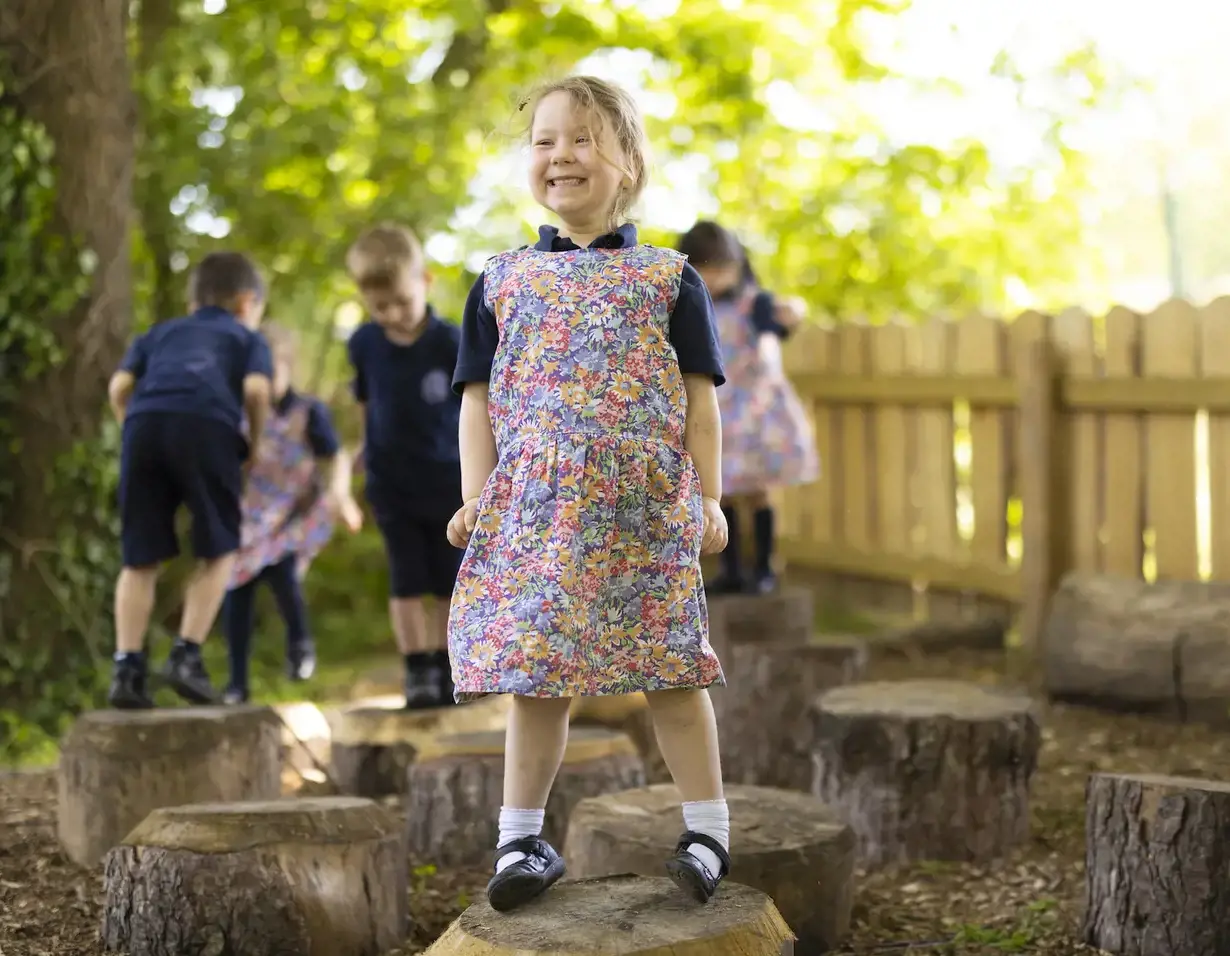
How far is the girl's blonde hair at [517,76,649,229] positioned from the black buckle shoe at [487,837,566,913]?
122cm

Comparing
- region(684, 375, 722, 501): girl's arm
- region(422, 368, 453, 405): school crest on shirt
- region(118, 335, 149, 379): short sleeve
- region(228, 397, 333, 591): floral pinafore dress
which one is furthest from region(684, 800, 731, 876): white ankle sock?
region(228, 397, 333, 591): floral pinafore dress

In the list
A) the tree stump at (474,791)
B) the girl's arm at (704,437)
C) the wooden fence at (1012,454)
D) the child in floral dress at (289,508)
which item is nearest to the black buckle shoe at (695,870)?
the girl's arm at (704,437)

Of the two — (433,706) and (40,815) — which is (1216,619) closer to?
(433,706)

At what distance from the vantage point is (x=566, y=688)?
269 centimetres

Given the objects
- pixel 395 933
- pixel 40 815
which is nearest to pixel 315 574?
pixel 40 815

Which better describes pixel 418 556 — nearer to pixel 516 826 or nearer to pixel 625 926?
pixel 516 826

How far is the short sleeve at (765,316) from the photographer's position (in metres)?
6.55

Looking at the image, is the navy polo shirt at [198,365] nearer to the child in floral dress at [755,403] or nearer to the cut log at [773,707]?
the cut log at [773,707]

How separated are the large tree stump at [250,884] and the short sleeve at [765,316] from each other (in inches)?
143

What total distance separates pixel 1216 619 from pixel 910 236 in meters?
4.65

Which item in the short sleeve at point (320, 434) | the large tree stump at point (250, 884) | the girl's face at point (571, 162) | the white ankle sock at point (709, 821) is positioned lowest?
the large tree stump at point (250, 884)

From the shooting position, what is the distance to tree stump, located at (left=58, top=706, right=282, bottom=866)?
416 cm

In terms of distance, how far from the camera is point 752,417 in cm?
668

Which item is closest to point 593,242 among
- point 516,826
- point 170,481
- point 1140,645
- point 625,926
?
point 516,826
